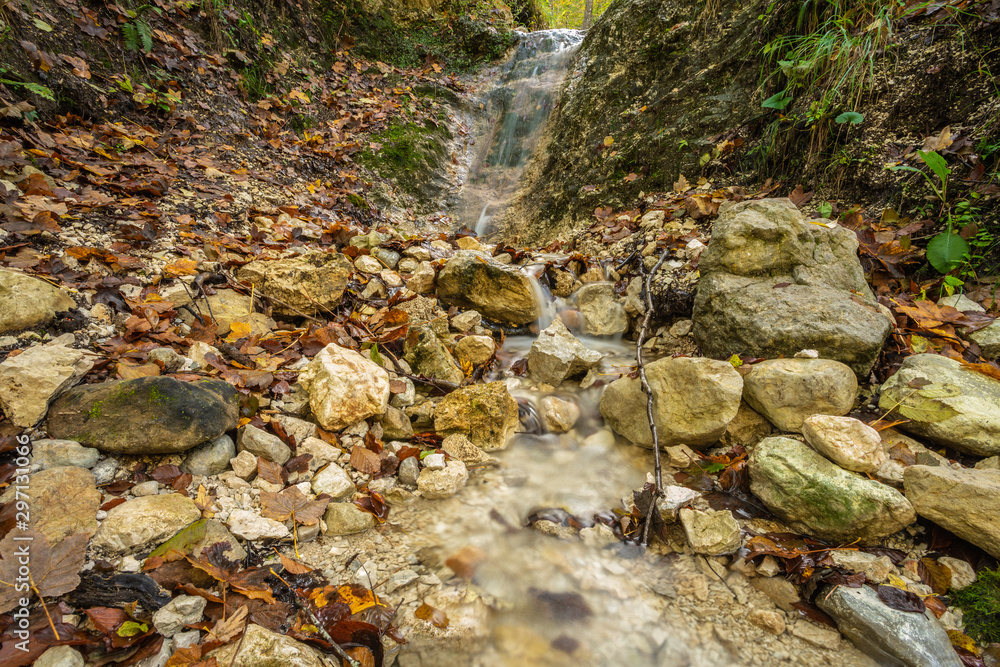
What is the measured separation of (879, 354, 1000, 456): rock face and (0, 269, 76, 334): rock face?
16.2ft

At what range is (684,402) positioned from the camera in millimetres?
2502

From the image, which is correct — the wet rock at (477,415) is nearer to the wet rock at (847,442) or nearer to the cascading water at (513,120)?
the wet rock at (847,442)

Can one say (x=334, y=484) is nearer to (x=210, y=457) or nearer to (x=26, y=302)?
(x=210, y=457)

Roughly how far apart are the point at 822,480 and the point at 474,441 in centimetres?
200

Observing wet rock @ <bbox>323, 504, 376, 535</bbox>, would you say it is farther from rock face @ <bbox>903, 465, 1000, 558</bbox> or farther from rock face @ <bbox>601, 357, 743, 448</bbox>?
rock face @ <bbox>903, 465, 1000, 558</bbox>

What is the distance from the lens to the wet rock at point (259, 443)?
208cm

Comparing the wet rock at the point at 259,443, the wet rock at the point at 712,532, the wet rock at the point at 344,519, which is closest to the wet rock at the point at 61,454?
the wet rock at the point at 259,443

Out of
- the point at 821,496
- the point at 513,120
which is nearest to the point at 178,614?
the point at 821,496

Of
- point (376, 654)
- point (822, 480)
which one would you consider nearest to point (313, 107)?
point (376, 654)

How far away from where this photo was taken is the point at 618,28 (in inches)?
277

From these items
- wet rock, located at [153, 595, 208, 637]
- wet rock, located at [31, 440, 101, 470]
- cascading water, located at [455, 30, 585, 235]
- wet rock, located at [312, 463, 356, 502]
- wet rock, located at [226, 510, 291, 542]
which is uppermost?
cascading water, located at [455, 30, 585, 235]

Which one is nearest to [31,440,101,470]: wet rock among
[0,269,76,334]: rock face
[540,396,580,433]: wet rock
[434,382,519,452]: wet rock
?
[0,269,76,334]: rock face

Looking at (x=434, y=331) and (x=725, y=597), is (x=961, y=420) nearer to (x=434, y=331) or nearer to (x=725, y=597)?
(x=725, y=597)

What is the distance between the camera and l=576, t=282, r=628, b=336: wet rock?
3.95m
